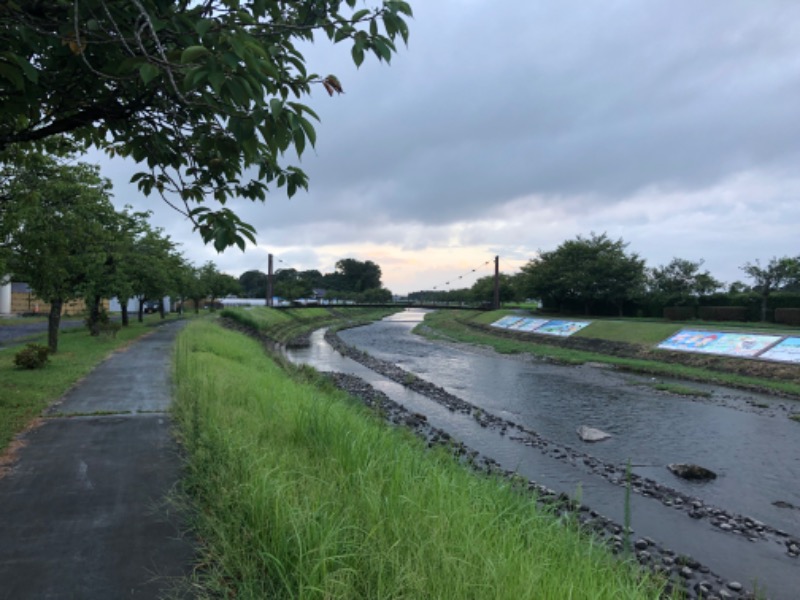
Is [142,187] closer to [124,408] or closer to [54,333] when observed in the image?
[124,408]

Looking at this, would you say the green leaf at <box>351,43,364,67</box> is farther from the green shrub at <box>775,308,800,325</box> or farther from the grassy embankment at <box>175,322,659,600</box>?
the green shrub at <box>775,308,800,325</box>

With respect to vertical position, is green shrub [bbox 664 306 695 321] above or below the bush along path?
above

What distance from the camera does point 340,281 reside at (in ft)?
469

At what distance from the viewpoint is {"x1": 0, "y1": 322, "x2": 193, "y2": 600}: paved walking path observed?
3512mm

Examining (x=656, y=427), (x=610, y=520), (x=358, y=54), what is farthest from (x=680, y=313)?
(x=358, y=54)

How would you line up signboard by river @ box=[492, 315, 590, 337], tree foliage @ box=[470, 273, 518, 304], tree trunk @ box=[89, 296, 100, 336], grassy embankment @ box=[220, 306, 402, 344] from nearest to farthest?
tree trunk @ box=[89, 296, 100, 336] < signboard by river @ box=[492, 315, 590, 337] < grassy embankment @ box=[220, 306, 402, 344] < tree foliage @ box=[470, 273, 518, 304]

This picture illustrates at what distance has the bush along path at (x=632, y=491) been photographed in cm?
580

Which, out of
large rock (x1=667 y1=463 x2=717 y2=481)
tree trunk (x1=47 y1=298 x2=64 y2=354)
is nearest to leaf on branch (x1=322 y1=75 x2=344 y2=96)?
large rock (x1=667 y1=463 x2=717 y2=481)

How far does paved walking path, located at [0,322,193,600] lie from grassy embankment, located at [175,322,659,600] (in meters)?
0.36

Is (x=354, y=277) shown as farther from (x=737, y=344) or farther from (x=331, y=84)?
(x=331, y=84)

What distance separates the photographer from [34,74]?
118 inches

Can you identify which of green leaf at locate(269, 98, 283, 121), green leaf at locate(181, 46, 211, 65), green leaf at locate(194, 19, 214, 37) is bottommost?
green leaf at locate(269, 98, 283, 121)

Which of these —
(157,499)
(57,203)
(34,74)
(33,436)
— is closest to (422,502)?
(157,499)

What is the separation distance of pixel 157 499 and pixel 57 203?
40.4ft
